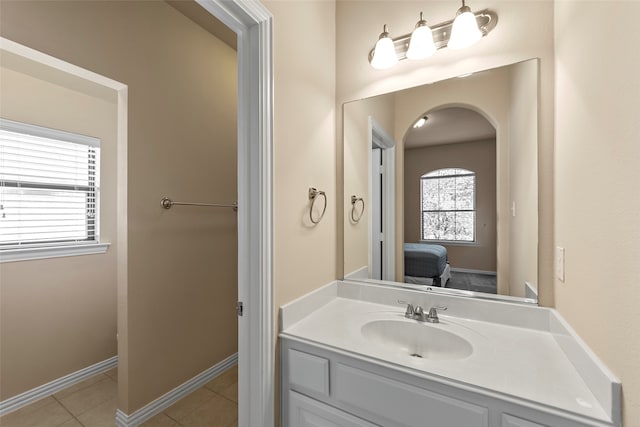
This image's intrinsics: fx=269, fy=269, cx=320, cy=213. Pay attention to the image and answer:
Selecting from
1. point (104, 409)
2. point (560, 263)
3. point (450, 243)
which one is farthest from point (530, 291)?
point (104, 409)

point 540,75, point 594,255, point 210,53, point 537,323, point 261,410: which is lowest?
point 261,410

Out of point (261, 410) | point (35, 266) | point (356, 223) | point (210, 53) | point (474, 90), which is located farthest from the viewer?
point (210, 53)

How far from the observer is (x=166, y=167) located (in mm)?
1826

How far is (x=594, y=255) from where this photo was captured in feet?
2.42

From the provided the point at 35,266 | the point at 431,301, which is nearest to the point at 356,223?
the point at 431,301

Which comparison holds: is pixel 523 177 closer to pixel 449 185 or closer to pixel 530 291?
pixel 449 185

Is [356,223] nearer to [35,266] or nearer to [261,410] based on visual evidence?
[261,410]

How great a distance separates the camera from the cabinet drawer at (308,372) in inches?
41.1

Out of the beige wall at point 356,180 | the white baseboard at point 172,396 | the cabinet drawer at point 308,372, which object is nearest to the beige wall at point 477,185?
the beige wall at point 356,180

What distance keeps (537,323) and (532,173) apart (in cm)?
63

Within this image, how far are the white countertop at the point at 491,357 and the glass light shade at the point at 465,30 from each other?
1263 mm

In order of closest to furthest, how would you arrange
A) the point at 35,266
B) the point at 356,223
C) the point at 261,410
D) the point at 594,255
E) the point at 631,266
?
the point at 631,266
the point at 594,255
the point at 261,410
the point at 356,223
the point at 35,266

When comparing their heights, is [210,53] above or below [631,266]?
above

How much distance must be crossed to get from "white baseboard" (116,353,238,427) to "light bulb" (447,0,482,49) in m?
2.64
